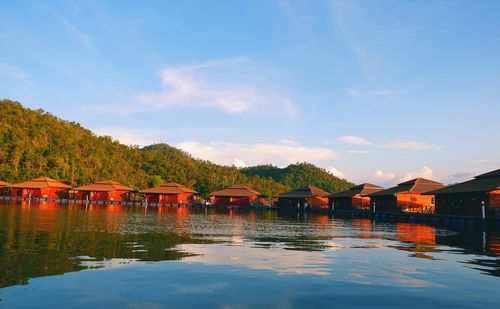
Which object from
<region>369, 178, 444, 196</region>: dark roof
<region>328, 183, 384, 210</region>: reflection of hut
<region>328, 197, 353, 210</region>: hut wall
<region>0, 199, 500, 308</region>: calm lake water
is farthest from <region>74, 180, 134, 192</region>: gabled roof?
<region>0, 199, 500, 308</region>: calm lake water

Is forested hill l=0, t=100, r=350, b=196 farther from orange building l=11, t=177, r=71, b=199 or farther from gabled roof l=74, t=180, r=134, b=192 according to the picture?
gabled roof l=74, t=180, r=134, b=192

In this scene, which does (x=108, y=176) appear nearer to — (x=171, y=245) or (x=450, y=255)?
(x=171, y=245)

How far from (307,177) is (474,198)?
104 meters

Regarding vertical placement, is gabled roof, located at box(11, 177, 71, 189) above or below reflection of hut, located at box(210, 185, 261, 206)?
above

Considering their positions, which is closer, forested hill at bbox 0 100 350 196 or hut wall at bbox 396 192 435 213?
hut wall at bbox 396 192 435 213

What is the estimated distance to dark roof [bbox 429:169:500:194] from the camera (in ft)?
117

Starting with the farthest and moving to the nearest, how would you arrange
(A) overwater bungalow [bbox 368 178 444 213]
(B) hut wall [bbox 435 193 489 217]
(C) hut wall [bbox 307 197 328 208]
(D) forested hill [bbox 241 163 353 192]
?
(D) forested hill [bbox 241 163 353 192] → (C) hut wall [bbox 307 197 328 208] → (A) overwater bungalow [bbox 368 178 444 213] → (B) hut wall [bbox 435 193 489 217]

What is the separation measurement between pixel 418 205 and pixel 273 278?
48.1 meters

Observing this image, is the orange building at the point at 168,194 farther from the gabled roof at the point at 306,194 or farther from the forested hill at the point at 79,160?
the gabled roof at the point at 306,194

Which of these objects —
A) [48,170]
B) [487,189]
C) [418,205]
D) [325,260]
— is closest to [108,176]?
[48,170]

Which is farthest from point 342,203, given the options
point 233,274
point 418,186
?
point 233,274

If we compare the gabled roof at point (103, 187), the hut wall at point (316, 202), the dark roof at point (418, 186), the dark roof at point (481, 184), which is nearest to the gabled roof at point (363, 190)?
the hut wall at point (316, 202)

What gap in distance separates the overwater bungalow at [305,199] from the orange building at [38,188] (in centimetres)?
4441

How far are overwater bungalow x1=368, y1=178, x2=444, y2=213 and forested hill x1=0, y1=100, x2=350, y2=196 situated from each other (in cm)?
5190
